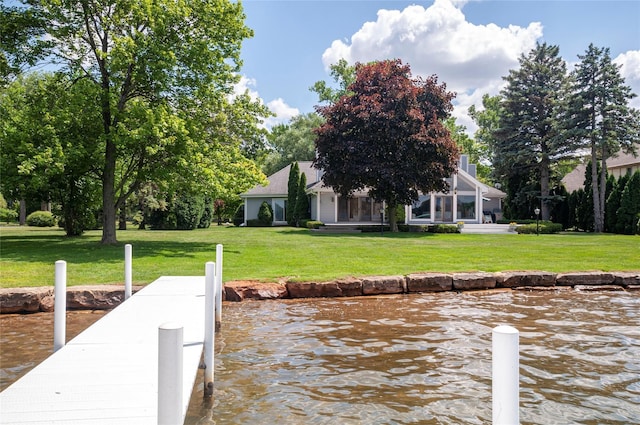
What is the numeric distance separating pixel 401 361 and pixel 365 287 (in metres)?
4.08

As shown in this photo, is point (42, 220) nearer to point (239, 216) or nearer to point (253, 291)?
point (239, 216)

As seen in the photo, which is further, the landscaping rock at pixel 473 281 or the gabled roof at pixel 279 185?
the gabled roof at pixel 279 185

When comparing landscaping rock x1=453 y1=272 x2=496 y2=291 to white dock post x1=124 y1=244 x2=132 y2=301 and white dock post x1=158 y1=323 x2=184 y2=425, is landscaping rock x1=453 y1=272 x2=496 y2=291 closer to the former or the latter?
white dock post x1=124 y1=244 x2=132 y2=301

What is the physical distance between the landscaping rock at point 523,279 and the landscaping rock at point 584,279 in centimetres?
21

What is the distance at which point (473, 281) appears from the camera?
10.3 meters

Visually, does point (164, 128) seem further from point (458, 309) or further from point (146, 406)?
point (146, 406)

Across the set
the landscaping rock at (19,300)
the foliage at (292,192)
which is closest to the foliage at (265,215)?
the foliage at (292,192)

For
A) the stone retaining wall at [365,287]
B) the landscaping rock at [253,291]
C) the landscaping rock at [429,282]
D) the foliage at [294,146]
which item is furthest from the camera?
the foliage at [294,146]

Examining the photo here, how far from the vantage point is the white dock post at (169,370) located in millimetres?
2066

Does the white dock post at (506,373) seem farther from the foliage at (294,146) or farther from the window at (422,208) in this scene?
the foliage at (294,146)

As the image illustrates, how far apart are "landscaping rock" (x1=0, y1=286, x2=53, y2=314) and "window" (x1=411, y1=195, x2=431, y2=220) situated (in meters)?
27.3

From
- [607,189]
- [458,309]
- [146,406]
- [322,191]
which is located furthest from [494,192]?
[146,406]

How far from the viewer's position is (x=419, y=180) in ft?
88.4

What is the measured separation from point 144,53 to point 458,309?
12530mm
